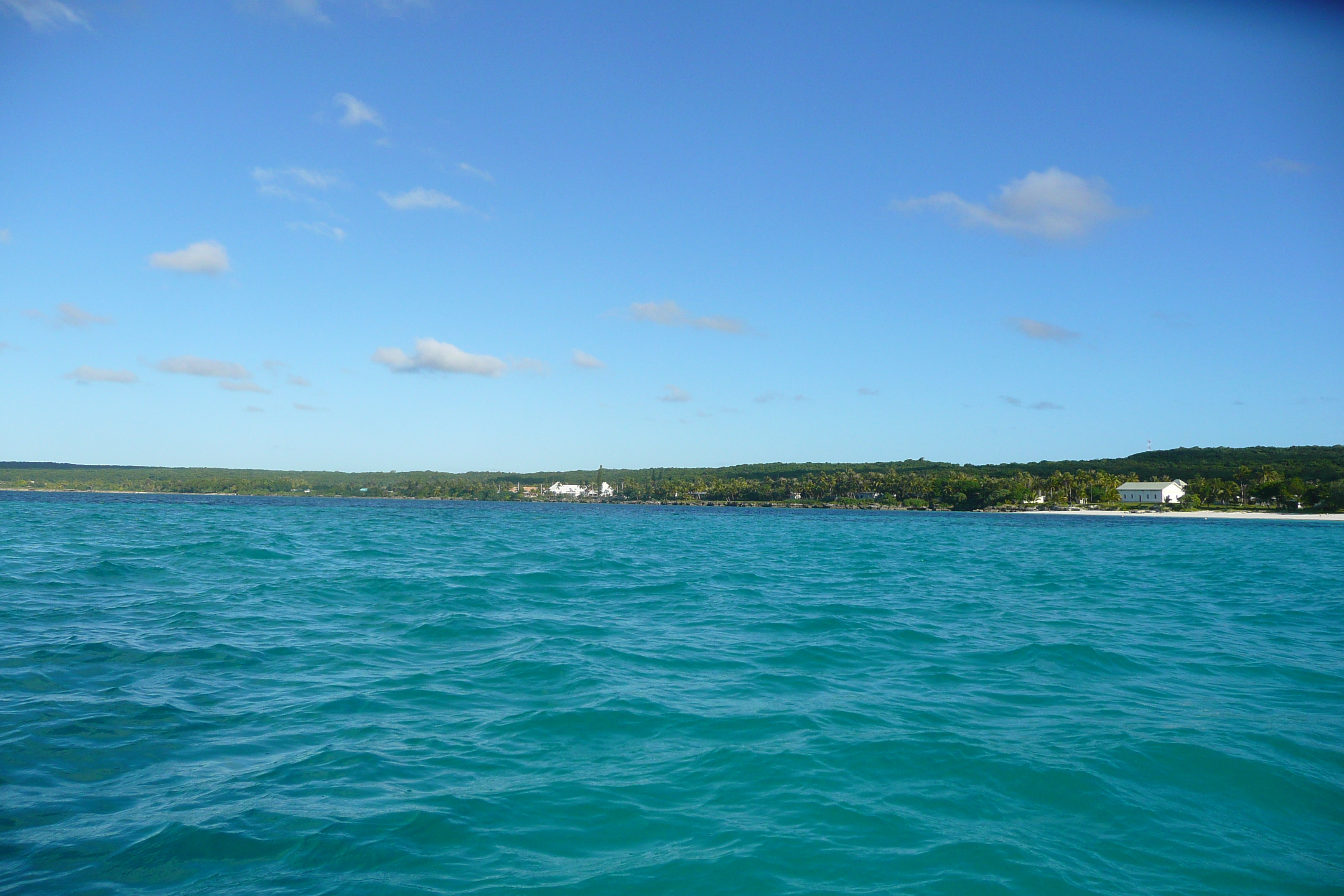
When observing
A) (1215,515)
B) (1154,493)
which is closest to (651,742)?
(1215,515)

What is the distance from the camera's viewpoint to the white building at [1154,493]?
144m

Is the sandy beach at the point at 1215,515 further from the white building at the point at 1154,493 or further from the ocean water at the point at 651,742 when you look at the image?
the ocean water at the point at 651,742

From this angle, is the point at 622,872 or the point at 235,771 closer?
the point at 622,872

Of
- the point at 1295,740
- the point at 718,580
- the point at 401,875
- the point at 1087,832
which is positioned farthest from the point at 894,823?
the point at 718,580

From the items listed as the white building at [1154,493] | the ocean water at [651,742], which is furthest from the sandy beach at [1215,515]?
the ocean water at [651,742]

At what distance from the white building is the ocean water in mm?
146277

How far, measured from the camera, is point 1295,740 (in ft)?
28.7

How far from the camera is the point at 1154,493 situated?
480ft

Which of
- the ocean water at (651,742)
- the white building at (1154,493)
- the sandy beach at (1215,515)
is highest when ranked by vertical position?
the white building at (1154,493)

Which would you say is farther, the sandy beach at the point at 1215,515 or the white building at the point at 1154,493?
the white building at the point at 1154,493

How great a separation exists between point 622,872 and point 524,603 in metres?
12.5

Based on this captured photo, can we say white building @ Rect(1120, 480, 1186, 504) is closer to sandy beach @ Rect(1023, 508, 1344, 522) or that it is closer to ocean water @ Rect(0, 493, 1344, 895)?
sandy beach @ Rect(1023, 508, 1344, 522)

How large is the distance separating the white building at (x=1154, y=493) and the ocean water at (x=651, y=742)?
146m

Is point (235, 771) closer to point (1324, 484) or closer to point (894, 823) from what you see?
point (894, 823)
